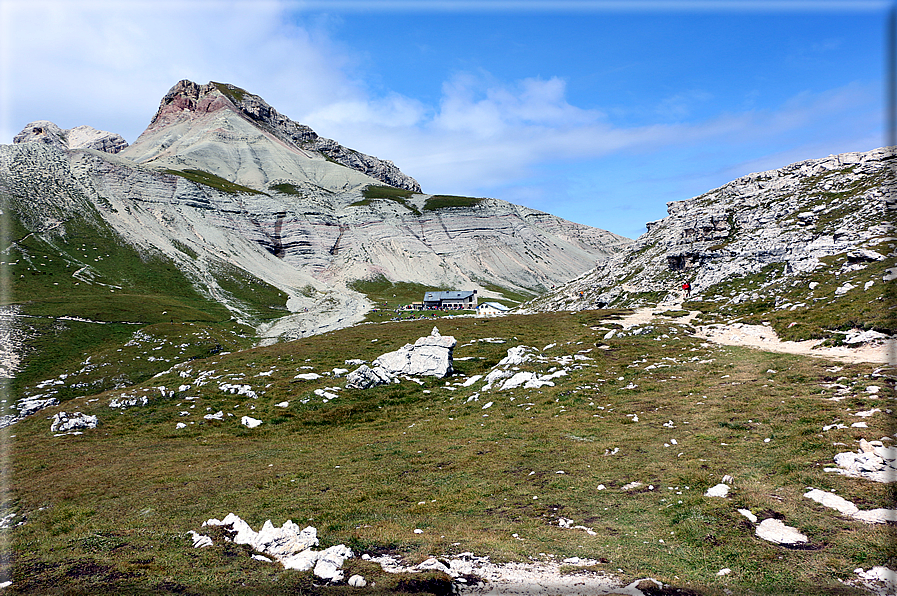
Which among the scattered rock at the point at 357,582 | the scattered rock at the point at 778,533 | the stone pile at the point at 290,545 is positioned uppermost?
the scattered rock at the point at 778,533

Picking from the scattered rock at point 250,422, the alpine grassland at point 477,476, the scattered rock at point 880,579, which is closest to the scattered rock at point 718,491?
the alpine grassland at point 477,476

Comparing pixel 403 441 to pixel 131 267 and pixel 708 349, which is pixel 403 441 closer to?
pixel 708 349

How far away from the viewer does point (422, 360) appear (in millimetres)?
36000

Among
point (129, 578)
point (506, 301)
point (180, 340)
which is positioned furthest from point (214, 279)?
point (129, 578)

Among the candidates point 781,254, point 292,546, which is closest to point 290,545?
point 292,546

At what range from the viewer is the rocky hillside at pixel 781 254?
35188 millimetres

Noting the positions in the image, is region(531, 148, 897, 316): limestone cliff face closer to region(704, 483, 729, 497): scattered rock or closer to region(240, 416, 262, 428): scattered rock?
region(704, 483, 729, 497): scattered rock

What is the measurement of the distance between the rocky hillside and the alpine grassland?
12273 mm

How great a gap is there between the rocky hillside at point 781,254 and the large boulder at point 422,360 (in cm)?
2629

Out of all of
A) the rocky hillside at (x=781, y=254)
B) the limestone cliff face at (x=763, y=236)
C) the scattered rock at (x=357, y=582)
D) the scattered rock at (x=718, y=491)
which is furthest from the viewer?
the limestone cliff face at (x=763, y=236)

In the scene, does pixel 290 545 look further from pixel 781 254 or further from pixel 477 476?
pixel 781 254

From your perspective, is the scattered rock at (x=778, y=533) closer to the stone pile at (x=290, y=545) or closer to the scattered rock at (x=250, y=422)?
the stone pile at (x=290, y=545)

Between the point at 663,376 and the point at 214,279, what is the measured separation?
5883 inches

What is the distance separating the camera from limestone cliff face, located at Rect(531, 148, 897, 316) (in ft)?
150
